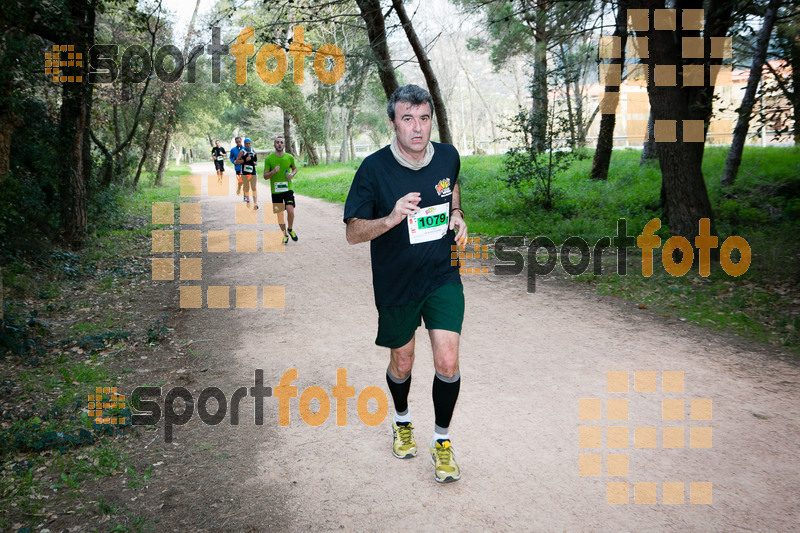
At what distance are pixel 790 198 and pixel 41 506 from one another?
46.8ft

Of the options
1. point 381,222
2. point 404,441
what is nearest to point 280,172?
point 404,441

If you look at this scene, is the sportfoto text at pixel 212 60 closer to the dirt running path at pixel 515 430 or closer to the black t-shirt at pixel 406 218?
the dirt running path at pixel 515 430

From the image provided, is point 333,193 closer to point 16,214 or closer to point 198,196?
point 198,196

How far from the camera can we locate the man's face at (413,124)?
3.36 metres

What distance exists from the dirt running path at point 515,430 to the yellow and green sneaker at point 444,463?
0.06 meters

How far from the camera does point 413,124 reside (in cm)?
337

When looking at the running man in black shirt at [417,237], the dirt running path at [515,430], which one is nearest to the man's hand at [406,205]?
the running man in black shirt at [417,237]

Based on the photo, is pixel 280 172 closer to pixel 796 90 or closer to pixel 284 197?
pixel 284 197

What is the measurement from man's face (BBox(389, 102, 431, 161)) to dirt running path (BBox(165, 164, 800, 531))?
2.13 metres

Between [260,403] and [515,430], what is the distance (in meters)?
2.18

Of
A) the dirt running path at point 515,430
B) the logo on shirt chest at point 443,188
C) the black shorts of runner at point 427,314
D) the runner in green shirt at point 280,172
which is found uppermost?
the runner in green shirt at point 280,172

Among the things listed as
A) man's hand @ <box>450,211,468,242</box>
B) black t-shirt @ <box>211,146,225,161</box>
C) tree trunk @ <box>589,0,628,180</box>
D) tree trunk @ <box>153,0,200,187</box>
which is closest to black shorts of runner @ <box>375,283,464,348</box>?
man's hand @ <box>450,211,468,242</box>

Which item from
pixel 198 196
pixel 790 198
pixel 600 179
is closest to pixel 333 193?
pixel 198 196

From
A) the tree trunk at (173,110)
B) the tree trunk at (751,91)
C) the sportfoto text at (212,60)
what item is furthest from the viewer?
the tree trunk at (173,110)
